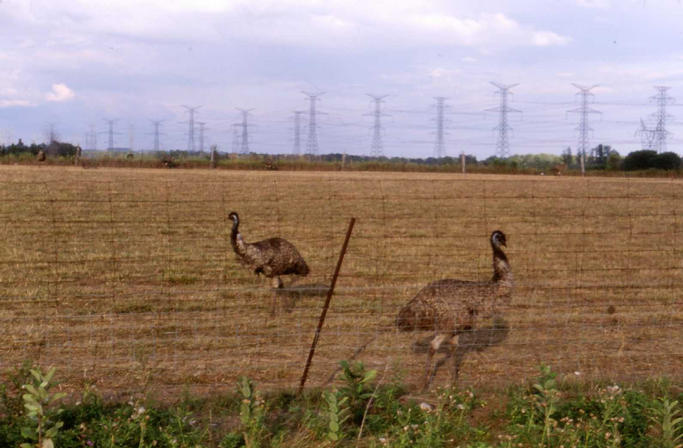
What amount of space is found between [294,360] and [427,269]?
5248 mm

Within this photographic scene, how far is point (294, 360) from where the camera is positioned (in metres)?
7.66

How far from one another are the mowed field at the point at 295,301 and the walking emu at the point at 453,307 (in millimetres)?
430

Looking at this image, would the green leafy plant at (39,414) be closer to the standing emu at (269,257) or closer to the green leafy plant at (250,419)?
A: the green leafy plant at (250,419)

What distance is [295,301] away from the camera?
1057 cm

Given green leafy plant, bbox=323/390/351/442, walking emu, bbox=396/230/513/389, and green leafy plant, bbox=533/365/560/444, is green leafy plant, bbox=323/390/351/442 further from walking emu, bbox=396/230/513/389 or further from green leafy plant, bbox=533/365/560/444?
walking emu, bbox=396/230/513/389

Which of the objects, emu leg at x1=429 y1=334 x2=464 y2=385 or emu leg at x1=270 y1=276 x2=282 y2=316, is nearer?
emu leg at x1=429 y1=334 x2=464 y2=385

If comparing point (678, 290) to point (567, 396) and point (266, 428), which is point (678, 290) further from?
point (266, 428)

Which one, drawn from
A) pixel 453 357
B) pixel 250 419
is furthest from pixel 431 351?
pixel 250 419

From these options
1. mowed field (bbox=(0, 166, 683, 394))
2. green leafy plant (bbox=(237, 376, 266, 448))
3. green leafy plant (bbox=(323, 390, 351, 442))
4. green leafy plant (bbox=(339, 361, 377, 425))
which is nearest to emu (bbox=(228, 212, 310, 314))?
mowed field (bbox=(0, 166, 683, 394))

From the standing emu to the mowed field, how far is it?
0.37 metres

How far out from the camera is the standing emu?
1059 cm

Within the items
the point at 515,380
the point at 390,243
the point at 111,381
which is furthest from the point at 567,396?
the point at 390,243

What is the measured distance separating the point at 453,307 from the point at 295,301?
395cm

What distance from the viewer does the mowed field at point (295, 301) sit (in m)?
7.54
